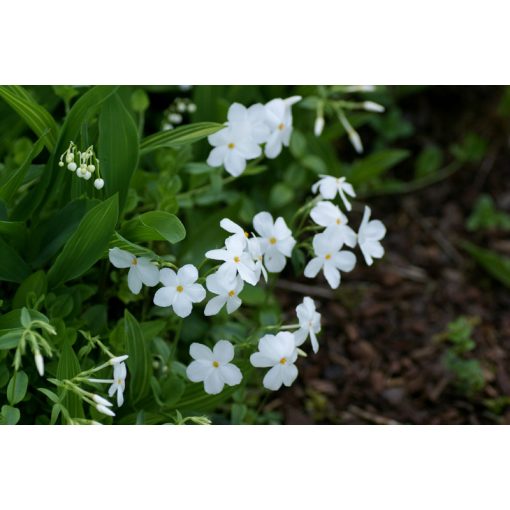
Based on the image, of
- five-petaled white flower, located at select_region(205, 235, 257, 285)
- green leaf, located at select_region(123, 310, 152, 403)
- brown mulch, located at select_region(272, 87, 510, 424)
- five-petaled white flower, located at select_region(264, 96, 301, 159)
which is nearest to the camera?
five-petaled white flower, located at select_region(205, 235, 257, 285)

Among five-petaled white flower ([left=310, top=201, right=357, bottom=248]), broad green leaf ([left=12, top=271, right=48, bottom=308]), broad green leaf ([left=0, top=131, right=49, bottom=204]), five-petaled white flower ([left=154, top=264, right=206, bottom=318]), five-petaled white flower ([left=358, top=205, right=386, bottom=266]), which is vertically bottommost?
broad green leaf ([left=12, top=271, right=48, bottom=308])

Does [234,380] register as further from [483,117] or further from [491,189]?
[483,117]

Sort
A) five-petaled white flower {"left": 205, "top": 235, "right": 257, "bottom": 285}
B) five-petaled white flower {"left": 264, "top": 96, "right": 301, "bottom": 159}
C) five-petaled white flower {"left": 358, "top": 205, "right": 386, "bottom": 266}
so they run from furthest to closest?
five-petaled white flower {"left": 264, "top": 96, "right": 301, "bottom": 159} → five-petaled white flower {"left": 358, "top": 205, "right": 386, "bottom": 266} → five-petaled white flower {"left": 205, "top": 235, "right": 257, "bottom": 285}

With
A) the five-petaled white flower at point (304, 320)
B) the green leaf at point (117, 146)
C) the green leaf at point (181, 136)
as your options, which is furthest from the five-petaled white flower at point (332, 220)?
the green leaf at point (117, 146)

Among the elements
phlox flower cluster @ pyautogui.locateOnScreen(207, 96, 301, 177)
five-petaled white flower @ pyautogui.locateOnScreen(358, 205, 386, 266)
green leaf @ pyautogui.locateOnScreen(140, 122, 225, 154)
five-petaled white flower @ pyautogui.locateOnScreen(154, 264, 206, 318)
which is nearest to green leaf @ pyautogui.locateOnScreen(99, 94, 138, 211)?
green leaf @ pyautogui.locateOnScreen(140, 122, 225, 154)

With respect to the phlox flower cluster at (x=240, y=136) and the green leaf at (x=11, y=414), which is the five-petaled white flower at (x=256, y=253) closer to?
the phlox flower cluster at (x=240, y=136)

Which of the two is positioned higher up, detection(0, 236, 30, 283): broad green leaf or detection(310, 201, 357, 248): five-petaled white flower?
detection(310, 201, 357, 248): five-petaled white flower

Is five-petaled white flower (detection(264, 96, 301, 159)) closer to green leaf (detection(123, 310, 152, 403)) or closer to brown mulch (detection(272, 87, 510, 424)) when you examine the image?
green leaf (detection(123, 310, 152, 403))

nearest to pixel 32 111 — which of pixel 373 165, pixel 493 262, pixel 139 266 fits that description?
pixel 139 266

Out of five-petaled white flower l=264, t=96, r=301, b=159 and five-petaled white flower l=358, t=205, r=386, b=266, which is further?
five-petaled white flower l=264, t=96, r=301, b=159
